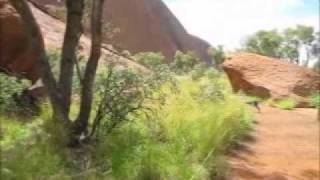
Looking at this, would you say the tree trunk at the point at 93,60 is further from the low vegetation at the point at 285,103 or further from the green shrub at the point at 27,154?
the low vegetation at the point at 285,103

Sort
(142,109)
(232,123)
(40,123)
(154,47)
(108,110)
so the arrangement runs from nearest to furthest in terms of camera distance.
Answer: (40,123) → (108,110) → (142,109) → (232,123) → (154,47)

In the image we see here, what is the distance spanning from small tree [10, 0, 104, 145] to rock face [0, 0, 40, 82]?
336 centimetres

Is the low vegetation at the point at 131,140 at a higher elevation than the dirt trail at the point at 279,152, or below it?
higher

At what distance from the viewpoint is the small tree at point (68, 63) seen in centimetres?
527

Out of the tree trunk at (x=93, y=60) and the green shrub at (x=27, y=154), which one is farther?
the tree trunk at (x=93, y=60)

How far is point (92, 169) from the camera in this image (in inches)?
191

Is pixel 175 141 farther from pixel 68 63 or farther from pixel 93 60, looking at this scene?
pixel 68 63

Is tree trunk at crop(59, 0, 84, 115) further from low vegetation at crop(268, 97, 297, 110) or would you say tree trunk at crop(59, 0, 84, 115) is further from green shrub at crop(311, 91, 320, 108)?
green shrub at crop(311, 91, 320, 108)

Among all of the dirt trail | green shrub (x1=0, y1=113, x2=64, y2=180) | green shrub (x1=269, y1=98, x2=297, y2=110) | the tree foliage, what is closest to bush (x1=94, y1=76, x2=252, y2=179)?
the dirt trail

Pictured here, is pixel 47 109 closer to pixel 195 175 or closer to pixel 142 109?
pixel 142 109

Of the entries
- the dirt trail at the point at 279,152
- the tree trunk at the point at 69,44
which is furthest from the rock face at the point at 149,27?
the tree trunk at the point at 69,44

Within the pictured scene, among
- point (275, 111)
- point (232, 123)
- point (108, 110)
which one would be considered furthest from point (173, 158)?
point (275, 111)

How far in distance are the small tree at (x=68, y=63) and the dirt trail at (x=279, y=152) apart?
2177 mm

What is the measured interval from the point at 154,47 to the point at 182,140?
41.7 metres
